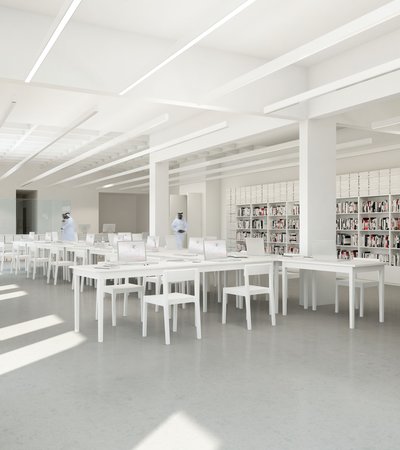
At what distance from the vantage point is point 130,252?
6.66 meters

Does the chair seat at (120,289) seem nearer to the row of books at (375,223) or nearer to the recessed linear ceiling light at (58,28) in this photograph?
the recessed linear ceiling light at (58,28)

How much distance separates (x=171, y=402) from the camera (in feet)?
11.9

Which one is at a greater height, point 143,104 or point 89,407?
point 143,104

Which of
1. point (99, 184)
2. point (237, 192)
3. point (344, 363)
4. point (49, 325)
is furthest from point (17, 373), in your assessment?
point (99, 184)

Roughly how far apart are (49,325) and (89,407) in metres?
3.05

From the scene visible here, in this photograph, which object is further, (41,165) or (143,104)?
(41,165)

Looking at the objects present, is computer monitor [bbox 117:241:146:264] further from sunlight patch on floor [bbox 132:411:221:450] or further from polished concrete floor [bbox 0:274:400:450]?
sunlight patch on floor [bbox 132:411:221:450]

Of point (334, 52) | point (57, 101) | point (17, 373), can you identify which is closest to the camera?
point (17, 373)

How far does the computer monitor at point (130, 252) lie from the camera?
6584 mm

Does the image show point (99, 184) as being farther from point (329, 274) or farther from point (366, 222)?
point (329, 274)

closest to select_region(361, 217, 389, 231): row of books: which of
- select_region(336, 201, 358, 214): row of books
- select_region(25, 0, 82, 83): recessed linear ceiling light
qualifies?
select_region(336, 201, 358, 214): row of books

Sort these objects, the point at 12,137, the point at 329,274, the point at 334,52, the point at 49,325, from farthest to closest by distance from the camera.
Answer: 1. the point at 12,137
2. the point at 329,274
3. the point at 334,52
4. the point at 49,325

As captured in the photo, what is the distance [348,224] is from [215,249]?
5101mm

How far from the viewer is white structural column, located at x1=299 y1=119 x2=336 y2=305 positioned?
7.96m
